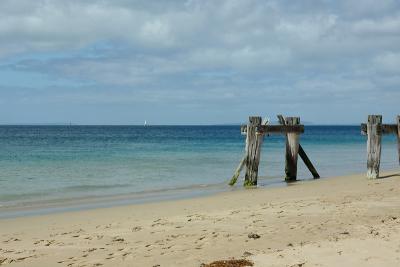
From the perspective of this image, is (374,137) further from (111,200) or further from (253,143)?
(111,200)

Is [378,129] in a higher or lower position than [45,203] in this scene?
higher

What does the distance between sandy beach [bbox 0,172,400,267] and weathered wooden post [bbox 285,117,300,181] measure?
4378 millimetres

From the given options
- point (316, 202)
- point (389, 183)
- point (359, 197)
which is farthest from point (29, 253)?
point (389, 183)

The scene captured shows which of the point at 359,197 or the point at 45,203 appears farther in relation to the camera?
the point at 45,203

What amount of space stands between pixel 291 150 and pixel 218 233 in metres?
8.90

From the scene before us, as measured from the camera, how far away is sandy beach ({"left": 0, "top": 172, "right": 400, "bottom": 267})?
602 centimetres

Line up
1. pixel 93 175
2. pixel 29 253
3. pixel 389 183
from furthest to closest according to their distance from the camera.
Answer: pixel 93 175 < pixel 389 183 < pixel 29 253

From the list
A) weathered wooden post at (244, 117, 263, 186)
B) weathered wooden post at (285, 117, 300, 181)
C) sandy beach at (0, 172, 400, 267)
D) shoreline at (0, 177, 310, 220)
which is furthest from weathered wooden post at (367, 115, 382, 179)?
sandy beach at (0, 172, 400, 267)

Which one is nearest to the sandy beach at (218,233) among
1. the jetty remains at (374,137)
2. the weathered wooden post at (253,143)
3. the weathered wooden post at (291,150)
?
the weathered wooden post at (253,143)

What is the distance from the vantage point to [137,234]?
7.64 meters

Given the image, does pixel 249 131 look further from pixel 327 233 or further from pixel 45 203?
pixel 327 233

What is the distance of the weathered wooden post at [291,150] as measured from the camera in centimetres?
1585

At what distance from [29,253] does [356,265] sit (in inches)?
162

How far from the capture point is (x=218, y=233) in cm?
750
